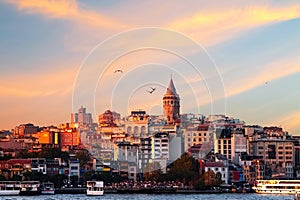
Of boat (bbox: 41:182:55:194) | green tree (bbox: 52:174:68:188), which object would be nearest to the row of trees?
green tree (bbox: 52:174:68:188)

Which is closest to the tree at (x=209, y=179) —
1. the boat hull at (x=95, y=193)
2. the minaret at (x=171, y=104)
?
the boat hull at (x=95, y=193)

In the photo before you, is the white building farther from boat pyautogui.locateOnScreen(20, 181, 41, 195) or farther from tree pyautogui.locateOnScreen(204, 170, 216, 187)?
tree pyautogui.locateOnScreen(204, 170, 216, 187)

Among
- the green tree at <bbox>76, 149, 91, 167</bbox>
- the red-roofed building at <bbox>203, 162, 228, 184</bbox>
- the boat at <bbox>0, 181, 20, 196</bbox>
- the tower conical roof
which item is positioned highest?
the tower conical roof

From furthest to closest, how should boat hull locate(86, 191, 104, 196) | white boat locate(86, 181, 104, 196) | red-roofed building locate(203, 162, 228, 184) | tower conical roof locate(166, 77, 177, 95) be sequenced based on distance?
1. tower conical roof locate(166, 77, 177, 95)
2. red-roofed building locate(203, 162, 228, 184)
3. white boat locate(86, 181, 104, 196)
4. boat hull locate(86, 191, 104, 196)

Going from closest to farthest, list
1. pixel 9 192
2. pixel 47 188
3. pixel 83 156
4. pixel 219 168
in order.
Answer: pixel 9 192
pixel 47 188
pixel 219 168
pixel 83 156

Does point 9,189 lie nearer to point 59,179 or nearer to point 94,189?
point 94,189

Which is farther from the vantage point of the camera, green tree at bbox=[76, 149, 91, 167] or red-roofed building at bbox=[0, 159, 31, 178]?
green tree at bbox=[76, 149, 91, 167]

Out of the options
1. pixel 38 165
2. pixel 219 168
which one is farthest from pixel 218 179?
pixel 38 165
